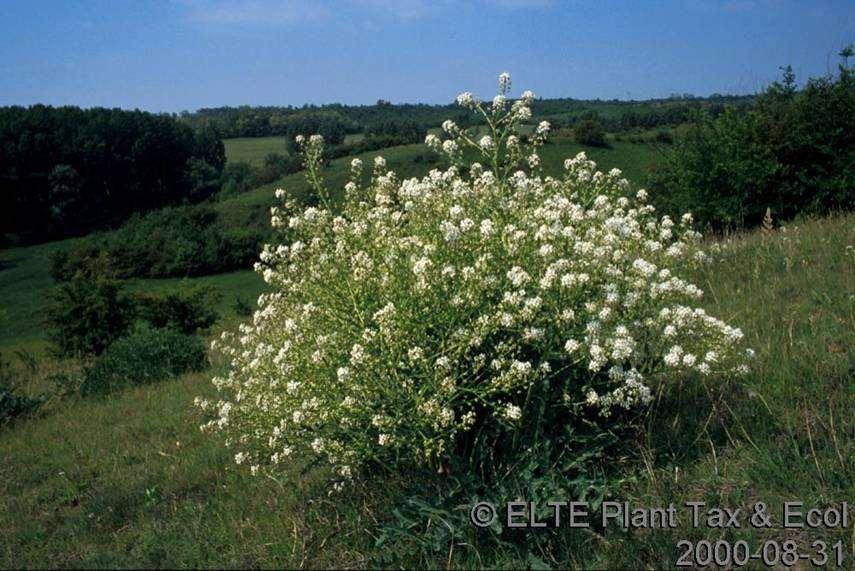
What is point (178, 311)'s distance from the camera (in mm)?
15539

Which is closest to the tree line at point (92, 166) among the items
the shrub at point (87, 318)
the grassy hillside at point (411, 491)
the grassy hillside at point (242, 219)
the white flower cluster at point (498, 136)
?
the grassy hillside at point (242, 219)

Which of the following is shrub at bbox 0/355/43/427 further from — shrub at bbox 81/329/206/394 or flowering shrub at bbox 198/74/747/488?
flowering shrub at bbox 198/74/747/488

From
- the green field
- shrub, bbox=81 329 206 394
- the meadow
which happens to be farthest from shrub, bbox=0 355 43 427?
the green field

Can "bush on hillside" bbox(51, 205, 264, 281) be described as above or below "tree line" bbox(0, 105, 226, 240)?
below

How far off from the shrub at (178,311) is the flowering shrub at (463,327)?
36.9 feet

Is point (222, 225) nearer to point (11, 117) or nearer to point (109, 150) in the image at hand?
point (109, 150)

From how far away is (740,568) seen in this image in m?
3.25

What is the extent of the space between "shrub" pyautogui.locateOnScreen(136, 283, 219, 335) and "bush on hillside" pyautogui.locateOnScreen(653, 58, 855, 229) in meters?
11.4

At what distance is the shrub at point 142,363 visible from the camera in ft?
31.0

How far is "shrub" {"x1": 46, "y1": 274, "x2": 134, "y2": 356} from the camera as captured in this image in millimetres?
14820

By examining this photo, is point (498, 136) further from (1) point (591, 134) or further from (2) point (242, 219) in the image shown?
(2) point (242, 219)

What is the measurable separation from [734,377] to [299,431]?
3068 millimetres

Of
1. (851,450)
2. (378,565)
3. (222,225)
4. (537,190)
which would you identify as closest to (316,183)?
(537,190)

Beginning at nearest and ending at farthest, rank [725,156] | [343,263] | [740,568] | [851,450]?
[740,568], [851,450], [343,263], [725,156]
